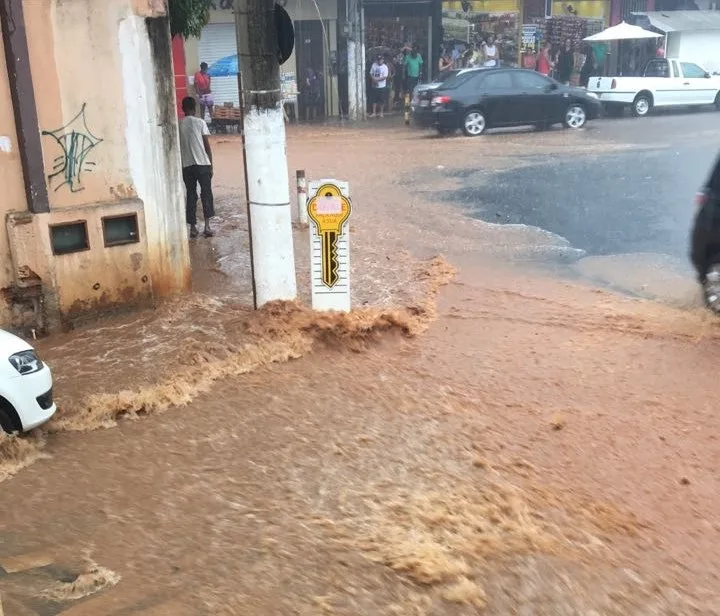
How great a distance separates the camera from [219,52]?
941 inches

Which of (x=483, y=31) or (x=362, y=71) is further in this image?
(x=483, y=31)

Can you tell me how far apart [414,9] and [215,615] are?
2681cm

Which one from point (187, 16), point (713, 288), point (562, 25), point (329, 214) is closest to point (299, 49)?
point (562, 25)

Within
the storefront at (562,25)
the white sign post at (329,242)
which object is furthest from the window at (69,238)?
the storefront at (562,25)

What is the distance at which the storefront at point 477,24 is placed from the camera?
28.2 metres

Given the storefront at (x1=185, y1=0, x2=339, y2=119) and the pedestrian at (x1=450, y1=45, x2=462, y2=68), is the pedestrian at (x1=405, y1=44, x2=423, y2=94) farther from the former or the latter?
the storefront at (x1=185, y1=0, x2=339, y2=119)

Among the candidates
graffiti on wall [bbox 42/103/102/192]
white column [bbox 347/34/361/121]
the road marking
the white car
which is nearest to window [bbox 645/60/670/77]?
white column [bbox 347/34/361/121]

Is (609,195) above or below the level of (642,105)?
below

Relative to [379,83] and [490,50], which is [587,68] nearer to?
[490,50]

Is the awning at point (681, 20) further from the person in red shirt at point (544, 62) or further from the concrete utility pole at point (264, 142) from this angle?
the concrete utility pole at point (264, 142)

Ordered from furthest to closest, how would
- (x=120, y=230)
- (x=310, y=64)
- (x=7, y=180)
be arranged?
(x=310, y=64), (x=120, y=230), (x=7, y=180)

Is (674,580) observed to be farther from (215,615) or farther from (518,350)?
(518,350)

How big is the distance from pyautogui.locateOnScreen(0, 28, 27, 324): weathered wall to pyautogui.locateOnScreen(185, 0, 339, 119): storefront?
1671 centimetres

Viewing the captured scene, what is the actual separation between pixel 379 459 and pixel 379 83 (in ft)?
73.9
